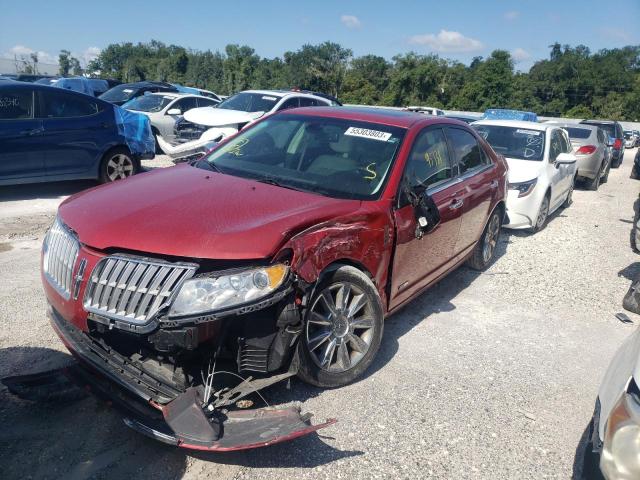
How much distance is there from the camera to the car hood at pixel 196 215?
2680mm

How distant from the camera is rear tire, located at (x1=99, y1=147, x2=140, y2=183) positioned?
8531 mm

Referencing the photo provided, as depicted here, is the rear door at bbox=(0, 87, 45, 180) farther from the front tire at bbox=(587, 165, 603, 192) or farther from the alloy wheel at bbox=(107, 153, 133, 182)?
the front tire at bbox=(587, 165, 603, 192)

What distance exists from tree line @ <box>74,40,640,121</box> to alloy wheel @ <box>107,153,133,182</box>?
148ft

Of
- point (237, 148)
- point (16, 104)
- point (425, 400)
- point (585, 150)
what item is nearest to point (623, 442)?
point (425, 400)

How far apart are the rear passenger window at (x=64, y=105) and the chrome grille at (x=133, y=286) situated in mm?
6236

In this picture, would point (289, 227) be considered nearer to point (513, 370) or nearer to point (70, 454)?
point (70, 454)

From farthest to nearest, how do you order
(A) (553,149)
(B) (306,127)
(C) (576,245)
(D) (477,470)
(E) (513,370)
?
(A) (553,149) < (C) (576,245) < (B) (306,127) < (E) (513,370) < (D) (477,470)

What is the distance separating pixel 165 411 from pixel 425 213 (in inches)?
90.3

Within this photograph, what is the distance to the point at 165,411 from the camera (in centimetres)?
252

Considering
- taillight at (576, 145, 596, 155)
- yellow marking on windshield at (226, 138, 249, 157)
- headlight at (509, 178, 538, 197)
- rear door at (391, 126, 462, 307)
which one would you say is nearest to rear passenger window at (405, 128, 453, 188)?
rear door at (391, 126, 462, 307)

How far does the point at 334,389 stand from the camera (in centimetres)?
341

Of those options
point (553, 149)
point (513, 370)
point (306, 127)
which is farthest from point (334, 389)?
point (553, 149)

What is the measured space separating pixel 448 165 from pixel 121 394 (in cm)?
331

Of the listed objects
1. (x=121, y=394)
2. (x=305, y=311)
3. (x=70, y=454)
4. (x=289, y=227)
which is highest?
(x=289, y=227)
